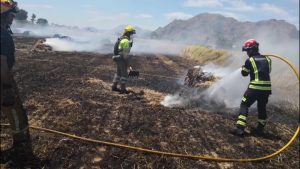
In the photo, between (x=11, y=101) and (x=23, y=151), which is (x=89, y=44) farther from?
(x=11, y=101)

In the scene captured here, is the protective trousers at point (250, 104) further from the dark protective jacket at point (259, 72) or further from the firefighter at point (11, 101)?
the firefighter at point (11, 101)

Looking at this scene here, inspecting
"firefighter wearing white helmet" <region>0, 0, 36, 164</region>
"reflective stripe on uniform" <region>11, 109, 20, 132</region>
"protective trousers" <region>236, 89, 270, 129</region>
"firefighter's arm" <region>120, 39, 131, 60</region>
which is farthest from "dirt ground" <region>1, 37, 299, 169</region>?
"firefighter's arm" <region>120, 39, 131, 60</region>

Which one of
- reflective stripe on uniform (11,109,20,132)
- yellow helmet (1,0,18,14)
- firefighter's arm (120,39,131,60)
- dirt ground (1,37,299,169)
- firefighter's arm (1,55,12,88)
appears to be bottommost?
dirt ground (1,37,299,169)

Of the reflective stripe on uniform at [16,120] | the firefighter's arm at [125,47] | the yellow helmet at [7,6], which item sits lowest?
the reflective stripe on uniform at [16,120]

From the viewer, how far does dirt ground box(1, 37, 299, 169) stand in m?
6.17

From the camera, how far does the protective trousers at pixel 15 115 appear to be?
5.29 metres

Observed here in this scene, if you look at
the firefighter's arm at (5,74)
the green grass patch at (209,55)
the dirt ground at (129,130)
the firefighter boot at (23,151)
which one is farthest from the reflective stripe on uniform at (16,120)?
the green grass patch at (209,55)

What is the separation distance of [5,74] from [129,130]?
330 cm

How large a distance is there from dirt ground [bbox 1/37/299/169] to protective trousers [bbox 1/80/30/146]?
41cm

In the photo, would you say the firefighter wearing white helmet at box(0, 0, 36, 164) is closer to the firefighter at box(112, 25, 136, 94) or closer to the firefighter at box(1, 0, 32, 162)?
the firefighter at box(1, 0, 32, 162)

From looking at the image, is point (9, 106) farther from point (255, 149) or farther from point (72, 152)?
point (255, 149)

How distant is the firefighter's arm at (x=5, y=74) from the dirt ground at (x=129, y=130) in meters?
1.23

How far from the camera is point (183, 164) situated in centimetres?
638

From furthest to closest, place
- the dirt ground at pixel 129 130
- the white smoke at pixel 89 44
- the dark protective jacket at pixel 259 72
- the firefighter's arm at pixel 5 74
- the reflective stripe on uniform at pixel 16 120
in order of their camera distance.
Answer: the white smoke at pixel 89 44, the dark protective jacket at pixel 259 72, the dirt ground at pixel 129 130, the reflective stripe on uniform at pixel 16 120, the firefighter's arm at pixel 5 74
